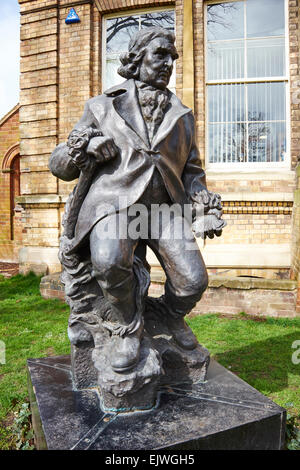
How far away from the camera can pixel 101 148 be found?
2344 mm

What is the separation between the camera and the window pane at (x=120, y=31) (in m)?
8.34

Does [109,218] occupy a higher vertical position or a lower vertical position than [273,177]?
lower

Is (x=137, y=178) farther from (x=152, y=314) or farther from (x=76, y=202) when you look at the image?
(x=152, y=314)

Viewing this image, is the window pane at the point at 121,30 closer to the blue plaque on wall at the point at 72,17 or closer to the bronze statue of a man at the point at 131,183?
the blue plaque on wall at the point at 72,17

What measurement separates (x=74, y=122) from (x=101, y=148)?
637 centimetres

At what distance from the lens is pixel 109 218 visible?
240 cm

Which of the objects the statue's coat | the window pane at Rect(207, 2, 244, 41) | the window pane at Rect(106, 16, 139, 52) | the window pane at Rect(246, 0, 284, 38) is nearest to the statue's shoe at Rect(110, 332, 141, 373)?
the statue's coat

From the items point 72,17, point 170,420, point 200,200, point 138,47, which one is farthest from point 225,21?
point 170,420

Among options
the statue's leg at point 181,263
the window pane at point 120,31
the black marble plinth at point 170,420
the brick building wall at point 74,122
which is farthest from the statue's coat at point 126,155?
the window pane at point 120,31

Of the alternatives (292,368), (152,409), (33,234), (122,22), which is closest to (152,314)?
(152,409)

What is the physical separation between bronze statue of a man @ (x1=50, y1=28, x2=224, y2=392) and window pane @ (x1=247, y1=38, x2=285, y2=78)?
228 inches

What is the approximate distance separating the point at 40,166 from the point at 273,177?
191 inches

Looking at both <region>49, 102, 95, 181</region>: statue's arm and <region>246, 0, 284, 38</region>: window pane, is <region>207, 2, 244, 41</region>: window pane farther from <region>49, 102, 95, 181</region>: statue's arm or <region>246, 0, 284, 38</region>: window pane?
<region>49, 102, 95, 181</region>: statue's arm

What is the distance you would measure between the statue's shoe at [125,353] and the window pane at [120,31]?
7.55 m
